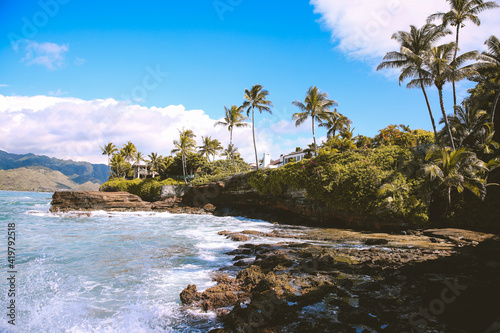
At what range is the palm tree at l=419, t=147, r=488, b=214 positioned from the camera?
13.7 meters

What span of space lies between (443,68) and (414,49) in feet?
9.98

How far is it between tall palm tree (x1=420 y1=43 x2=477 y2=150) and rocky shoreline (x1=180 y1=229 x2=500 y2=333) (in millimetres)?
14128

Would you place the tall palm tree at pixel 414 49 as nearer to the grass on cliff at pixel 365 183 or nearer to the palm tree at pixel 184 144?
the grass on cliff at pixel 365 183

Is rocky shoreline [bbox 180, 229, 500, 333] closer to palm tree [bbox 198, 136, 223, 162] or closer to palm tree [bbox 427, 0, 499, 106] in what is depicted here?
palm tree [bbox 427, 0, 499, 106]

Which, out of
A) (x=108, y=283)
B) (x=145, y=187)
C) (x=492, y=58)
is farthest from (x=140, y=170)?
(x=492, y=58)

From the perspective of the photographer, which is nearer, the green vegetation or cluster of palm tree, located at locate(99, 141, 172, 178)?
the green vegetation

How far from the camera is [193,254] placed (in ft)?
34.7

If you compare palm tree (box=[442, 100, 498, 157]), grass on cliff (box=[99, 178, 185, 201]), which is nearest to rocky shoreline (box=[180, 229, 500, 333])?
palm tree (box=[442, 100, 498, 157])

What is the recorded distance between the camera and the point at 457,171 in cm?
1423

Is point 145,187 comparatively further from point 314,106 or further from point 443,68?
point 443,68

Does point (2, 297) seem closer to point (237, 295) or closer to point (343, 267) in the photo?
point (237, 295)

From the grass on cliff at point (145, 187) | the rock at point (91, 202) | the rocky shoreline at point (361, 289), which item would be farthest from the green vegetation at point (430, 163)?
the grass on cliff at point (145, 187)

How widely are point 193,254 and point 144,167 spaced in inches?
2746

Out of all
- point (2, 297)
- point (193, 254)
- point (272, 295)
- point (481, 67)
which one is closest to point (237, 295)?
point (272, 295)
